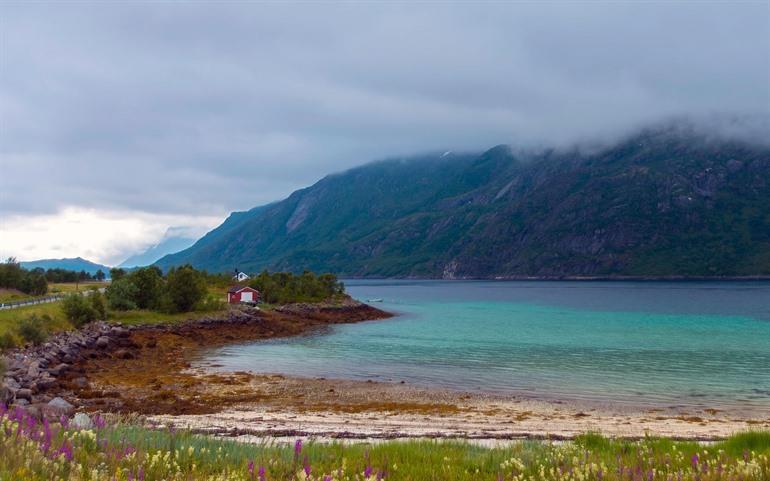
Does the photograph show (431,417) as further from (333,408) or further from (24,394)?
(24,394)

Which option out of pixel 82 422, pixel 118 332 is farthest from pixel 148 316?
pixel 82 422

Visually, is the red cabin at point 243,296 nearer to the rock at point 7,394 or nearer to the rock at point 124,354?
the rock at point 124,354

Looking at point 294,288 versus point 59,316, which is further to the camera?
point 294,288

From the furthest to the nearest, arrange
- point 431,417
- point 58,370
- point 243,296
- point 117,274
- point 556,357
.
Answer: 1. point 243,296
2. point 117,274
3. point 556,357
4. point 58,370
5. point 431,417

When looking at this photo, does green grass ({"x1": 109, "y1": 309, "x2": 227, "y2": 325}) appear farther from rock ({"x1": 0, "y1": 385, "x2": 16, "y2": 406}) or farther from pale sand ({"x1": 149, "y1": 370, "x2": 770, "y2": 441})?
rock ({"x1": 0, "y1": 385, "x2": 16, "y2": 406})

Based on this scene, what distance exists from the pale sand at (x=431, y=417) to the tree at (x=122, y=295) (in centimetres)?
4381

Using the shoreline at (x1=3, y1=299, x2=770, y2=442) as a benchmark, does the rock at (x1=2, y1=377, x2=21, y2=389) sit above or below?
above

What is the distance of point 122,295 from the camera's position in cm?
7206

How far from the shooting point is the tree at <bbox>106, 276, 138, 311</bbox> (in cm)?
7094

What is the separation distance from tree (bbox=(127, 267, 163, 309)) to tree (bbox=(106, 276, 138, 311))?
0.90m

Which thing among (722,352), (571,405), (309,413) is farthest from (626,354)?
(309,413)

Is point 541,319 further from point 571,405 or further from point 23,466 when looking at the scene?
point 23,466

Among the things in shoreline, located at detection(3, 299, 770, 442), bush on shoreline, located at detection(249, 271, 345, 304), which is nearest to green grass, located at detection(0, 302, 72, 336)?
shoreline, located at detection(3, 299, 770, 442)

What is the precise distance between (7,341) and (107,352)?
8343mm
